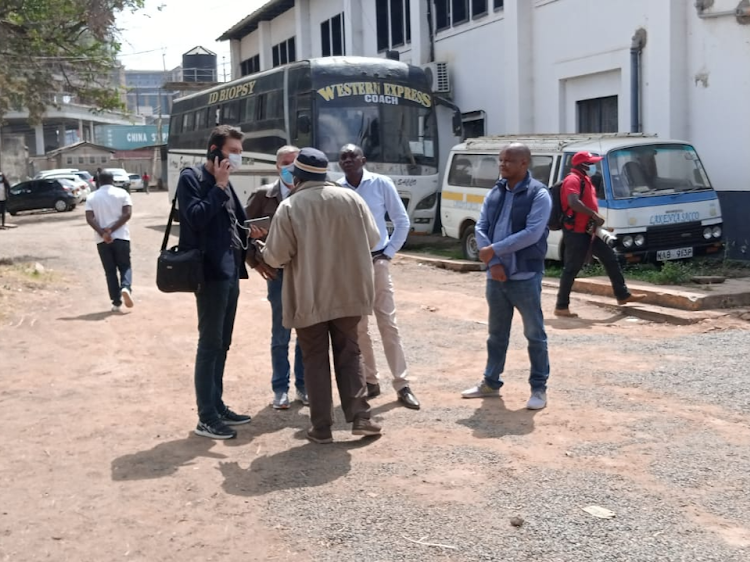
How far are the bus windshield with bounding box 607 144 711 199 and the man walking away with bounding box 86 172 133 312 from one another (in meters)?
6.05

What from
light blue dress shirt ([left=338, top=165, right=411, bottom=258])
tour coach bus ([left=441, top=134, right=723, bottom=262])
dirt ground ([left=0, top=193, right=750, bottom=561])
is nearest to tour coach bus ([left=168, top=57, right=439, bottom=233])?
tour coach bus ([left=441, top=134, right=723, bottom=262])

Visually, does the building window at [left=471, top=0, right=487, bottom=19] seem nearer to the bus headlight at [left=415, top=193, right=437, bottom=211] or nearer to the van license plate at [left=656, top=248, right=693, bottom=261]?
the bus headlight at [left=415, top=193, right=437, bottom=211]

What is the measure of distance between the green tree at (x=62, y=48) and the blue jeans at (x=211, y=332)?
1375 cm

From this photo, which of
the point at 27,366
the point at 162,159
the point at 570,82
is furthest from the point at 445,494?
the point at 162,159

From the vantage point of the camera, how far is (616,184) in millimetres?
12023

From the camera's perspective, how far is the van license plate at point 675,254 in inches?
473

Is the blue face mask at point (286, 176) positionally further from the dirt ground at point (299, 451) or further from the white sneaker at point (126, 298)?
the white sneaker at point (126, 298)

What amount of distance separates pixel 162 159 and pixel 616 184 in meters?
55.2

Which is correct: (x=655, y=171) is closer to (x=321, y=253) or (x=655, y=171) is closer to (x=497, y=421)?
(x=497, y=421)

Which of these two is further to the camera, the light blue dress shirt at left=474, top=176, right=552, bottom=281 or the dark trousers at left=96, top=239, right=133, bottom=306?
the dark trousers at left=96, top=239, right=133, bottom=306

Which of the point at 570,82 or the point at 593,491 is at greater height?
the point at 570,82

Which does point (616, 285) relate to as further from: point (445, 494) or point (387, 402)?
point (445, 494)

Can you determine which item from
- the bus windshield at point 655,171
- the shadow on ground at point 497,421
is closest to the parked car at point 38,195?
the bus windshield at point 655,171

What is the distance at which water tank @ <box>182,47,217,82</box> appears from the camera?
137 ft
